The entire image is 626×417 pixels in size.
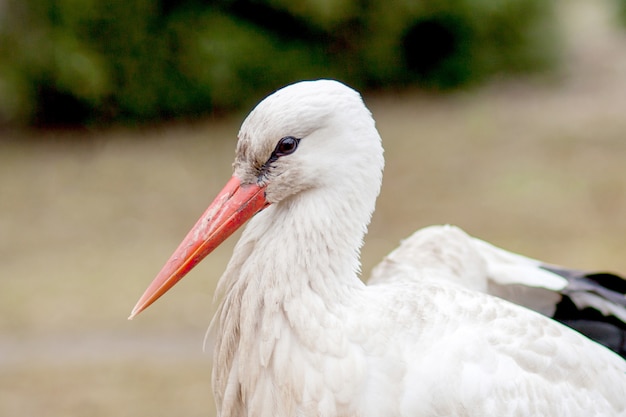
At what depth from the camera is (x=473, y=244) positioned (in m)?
3.27

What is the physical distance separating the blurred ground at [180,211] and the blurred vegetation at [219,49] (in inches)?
11.1

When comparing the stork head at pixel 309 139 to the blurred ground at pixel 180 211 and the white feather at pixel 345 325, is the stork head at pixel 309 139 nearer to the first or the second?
the white feather at pixel 345 325

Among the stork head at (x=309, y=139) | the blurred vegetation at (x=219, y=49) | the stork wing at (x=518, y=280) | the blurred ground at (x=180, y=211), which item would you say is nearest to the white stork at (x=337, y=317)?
the stork head at (x=309, y=139)

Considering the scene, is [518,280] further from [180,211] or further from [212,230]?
[180,211]

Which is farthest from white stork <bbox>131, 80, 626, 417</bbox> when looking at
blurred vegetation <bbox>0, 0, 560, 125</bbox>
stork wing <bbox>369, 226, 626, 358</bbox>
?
blurred vegetation <bbox>0, 0, 560, 125</bbox>

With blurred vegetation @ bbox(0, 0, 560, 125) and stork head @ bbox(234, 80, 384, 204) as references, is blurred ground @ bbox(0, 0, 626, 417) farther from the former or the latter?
stork head @ bbox(234, 80, 384, 204)

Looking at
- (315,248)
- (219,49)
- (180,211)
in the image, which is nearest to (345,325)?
(315,248)

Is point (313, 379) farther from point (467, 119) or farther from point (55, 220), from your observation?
point (467, 119)

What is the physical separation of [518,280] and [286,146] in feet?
3.81

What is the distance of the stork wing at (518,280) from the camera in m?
3.02

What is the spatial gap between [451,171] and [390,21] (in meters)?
2.19

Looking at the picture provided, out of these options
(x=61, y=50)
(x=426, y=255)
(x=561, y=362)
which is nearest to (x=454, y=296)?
(x=561, y=362)

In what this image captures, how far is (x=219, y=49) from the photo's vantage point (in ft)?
29.1

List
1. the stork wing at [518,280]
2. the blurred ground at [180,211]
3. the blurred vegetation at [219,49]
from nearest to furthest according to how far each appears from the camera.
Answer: the stork wing at [518,280] < the blurred ground at [180,211] < the blurred vegetation at [219,49]
